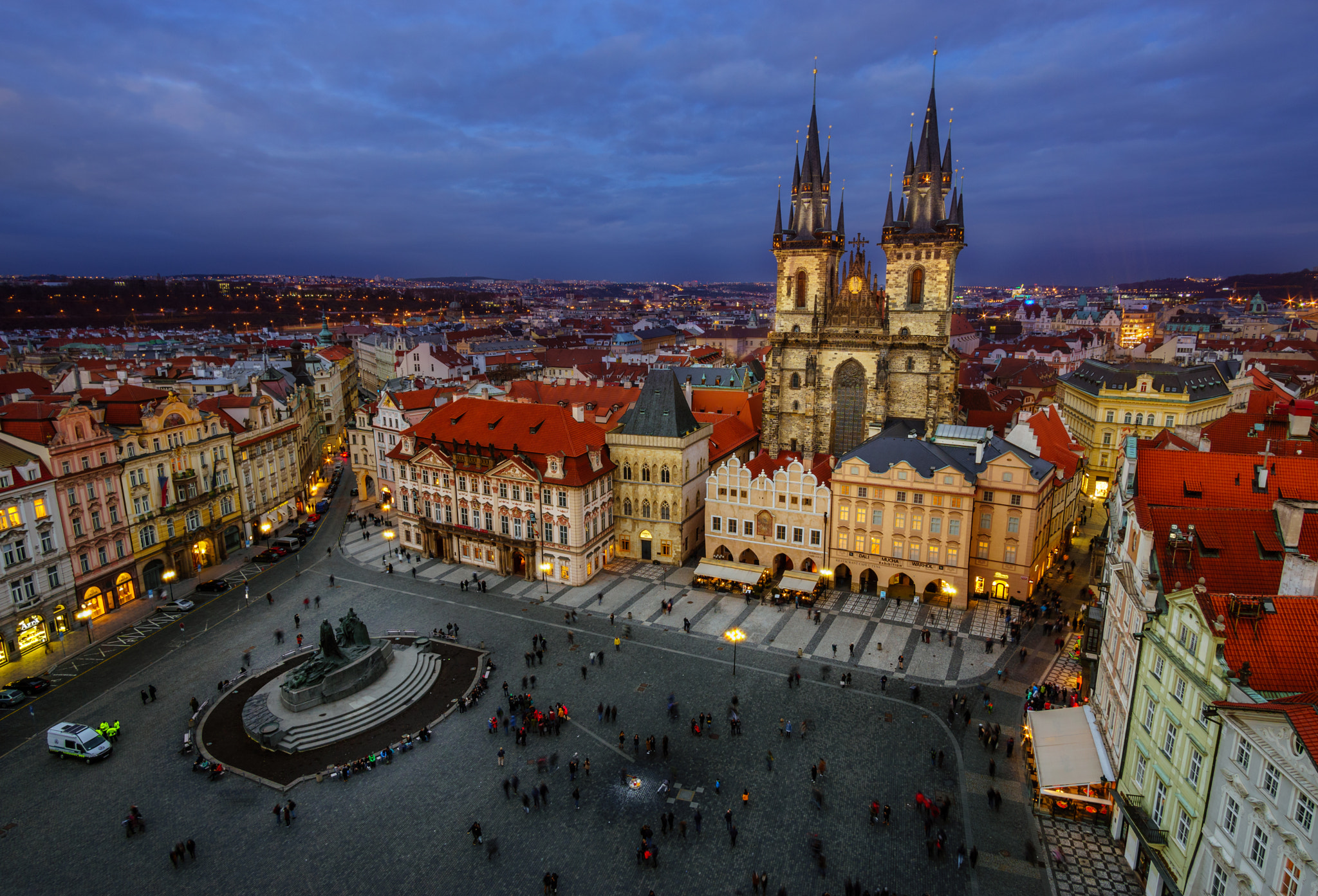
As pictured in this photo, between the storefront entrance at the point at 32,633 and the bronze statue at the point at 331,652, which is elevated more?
the bronze statue at the point at 331,652

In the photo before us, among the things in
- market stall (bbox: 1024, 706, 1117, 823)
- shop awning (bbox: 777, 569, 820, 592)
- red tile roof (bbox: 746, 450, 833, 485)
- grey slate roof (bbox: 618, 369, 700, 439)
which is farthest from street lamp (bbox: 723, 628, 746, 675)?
grey slate roof (bbox: 618, 369, 700, 439)

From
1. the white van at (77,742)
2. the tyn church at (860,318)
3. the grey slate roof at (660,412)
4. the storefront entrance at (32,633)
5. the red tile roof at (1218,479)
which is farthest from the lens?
the tyn church at (860,318)

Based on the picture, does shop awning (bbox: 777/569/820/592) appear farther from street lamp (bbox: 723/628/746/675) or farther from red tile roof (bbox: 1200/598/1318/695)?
red tile roof (bbox: 1200/598/1318/695)

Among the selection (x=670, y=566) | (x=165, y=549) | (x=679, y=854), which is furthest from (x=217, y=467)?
(x=679, y=854)

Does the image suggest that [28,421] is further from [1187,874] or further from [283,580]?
[1187,874]

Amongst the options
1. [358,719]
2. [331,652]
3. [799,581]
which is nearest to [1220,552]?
[799,581]

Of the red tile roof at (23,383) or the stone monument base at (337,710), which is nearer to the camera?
the stone monument base at (337,710)

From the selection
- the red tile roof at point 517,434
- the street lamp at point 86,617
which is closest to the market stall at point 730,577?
the red tile roof at point 517,434

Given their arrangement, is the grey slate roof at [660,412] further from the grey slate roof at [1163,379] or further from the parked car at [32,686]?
the grey slate roof at [1163,379]
